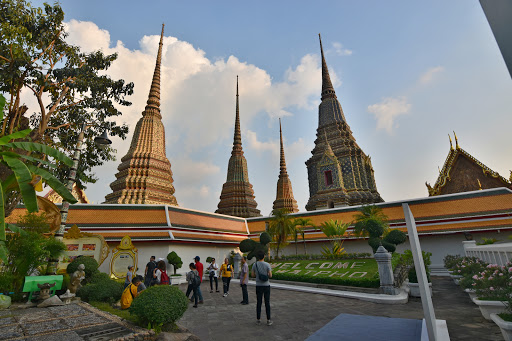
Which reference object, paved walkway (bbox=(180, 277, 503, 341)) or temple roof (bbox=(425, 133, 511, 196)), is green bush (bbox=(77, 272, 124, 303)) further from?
temple roof (bbox=(425, 133, 511, 196))

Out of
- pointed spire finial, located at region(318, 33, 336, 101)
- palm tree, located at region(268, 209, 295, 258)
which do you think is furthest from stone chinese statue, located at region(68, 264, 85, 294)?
pointed spire finial, located at region(318, 33, 336, 101)

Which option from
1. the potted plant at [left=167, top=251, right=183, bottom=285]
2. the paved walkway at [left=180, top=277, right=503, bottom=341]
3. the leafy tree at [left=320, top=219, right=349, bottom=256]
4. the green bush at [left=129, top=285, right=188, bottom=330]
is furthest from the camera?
the leafy tree at [left=320, top=219, right=349, bottom=256]

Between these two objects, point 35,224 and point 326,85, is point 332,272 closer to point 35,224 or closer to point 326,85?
point 35,224

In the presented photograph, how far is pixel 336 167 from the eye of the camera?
31.0 meters

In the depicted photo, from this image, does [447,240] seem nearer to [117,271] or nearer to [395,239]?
[395,239]

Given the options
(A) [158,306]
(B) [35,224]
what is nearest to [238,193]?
(B) [35,224]

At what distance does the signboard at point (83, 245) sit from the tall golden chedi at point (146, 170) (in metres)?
9.26

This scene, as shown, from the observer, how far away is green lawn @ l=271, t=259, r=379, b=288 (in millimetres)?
10610

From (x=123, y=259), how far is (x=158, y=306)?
10508 mm

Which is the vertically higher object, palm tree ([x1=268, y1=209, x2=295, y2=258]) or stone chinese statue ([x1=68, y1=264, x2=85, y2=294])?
palm tree ([x1=268, y1=209, x2=295, y2=258])

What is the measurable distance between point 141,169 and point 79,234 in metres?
11.5

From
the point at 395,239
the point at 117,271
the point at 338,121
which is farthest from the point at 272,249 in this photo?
the point at 338,121

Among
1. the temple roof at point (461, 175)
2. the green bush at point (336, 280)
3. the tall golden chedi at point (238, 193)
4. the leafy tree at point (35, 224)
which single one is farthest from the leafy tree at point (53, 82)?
the temple roof at point (461, 175)

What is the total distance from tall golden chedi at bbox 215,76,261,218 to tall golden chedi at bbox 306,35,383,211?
7566mm
